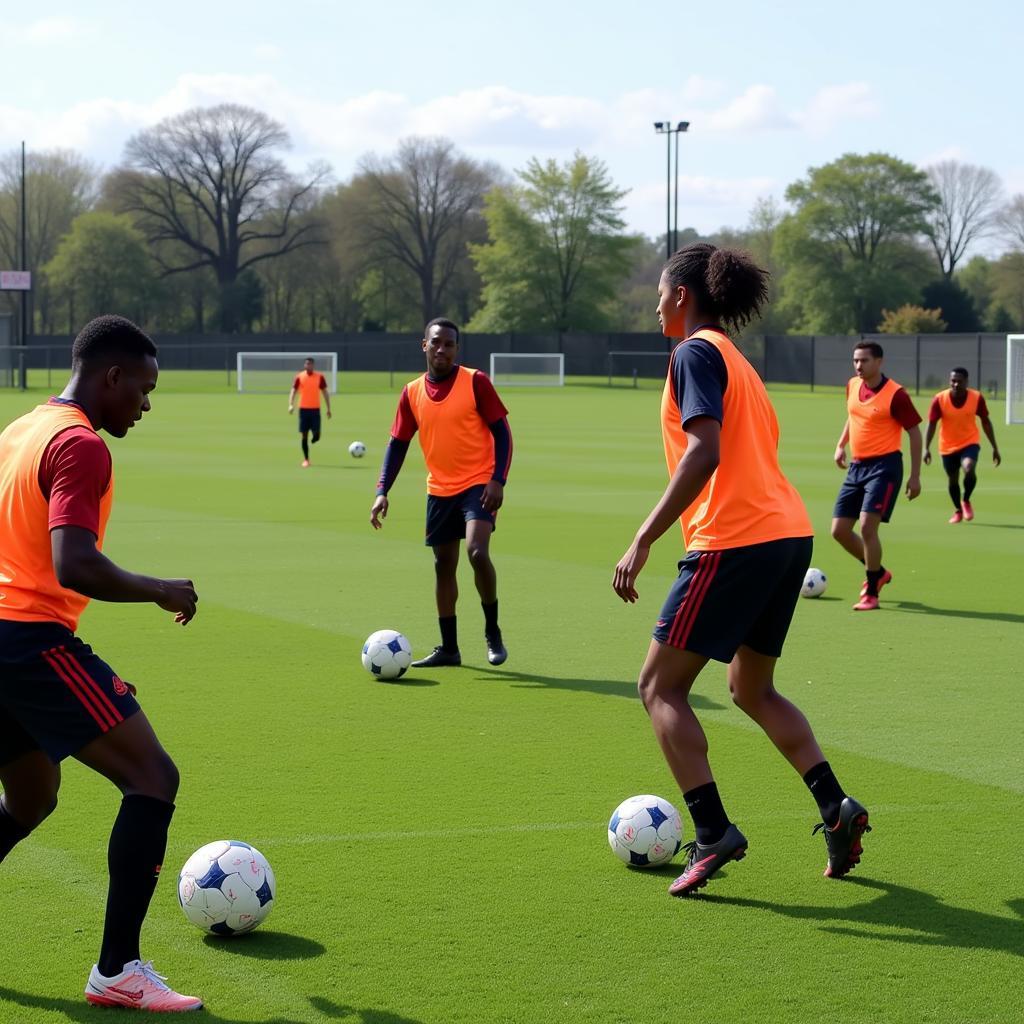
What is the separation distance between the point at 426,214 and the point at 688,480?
101 metres

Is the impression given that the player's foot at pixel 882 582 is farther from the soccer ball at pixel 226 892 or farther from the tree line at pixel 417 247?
the tree line at pixel 417 247

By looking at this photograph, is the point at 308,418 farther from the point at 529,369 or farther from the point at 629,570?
the point at 529,369

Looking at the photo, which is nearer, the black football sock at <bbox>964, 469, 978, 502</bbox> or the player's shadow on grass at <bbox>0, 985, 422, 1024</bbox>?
the player's shadow on grass at <bbox>0, 985, 422, 1024</bbox>

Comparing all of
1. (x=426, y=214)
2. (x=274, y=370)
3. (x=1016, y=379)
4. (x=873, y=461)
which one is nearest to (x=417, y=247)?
(x=426, y=214)

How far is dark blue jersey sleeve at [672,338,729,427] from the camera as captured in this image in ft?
17.4

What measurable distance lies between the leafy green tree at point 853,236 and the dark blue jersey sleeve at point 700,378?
91967 mm

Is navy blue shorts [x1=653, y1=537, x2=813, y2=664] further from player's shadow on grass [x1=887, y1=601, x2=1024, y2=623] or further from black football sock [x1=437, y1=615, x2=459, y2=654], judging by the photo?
player's shadow on grass [x1=887, y1=601, x2=1024, y2=623]

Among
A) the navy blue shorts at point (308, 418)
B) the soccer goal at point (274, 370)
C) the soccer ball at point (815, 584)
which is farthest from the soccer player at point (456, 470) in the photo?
the soccer goal at point (274, 370)

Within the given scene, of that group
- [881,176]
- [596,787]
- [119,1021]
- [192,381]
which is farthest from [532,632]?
[881,176]

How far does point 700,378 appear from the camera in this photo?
5.34 m

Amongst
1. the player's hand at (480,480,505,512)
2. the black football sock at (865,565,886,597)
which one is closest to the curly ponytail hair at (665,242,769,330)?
the player's hand at (480,480,505,512)

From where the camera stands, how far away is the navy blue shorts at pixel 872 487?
1288 cm

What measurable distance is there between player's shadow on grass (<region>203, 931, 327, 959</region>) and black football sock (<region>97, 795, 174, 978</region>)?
1.95 feet

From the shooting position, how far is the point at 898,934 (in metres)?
5.18
